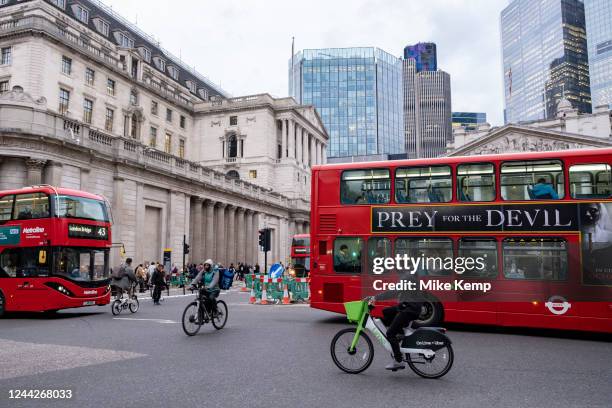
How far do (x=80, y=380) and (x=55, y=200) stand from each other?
10001 mm

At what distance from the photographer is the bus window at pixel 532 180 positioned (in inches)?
457

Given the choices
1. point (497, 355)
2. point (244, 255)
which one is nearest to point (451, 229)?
point (497, 355)

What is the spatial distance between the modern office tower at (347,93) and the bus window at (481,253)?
133863mm

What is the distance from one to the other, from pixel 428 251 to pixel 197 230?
29.3 m

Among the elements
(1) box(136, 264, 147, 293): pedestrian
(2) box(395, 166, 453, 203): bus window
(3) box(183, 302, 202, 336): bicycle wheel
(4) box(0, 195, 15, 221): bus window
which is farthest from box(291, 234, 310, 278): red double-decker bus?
(3) box(183, 302, 202, 336): bicycle wheel

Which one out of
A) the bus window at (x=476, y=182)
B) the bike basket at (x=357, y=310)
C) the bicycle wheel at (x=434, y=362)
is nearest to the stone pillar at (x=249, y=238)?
the bus window at (x=476, y=182)

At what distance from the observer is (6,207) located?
53.5ft

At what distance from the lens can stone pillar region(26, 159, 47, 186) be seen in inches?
963

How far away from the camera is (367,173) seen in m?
13.4

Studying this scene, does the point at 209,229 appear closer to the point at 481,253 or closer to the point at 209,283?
the point at 209,283

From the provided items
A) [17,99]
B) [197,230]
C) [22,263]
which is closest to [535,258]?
[22,263]

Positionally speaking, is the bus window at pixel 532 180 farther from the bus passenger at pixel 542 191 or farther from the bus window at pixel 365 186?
the bus window at pixel 365 186

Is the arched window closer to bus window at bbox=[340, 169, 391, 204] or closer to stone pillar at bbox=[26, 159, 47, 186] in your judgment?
stone pillar at bbox=[26, 159, 47, 186]

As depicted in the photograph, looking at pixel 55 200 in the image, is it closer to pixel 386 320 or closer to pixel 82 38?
pixel 386 320
